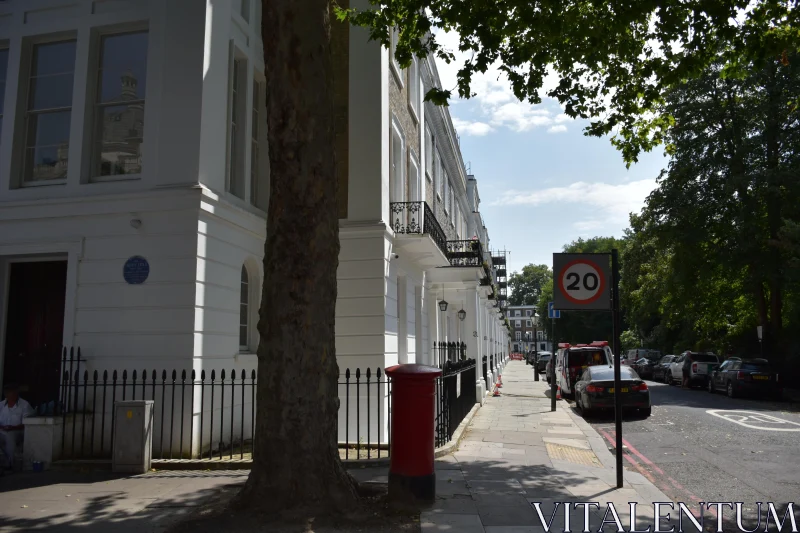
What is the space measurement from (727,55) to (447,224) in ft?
60.7

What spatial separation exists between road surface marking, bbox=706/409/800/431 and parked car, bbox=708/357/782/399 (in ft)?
14.9

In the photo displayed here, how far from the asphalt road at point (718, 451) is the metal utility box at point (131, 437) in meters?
6.89

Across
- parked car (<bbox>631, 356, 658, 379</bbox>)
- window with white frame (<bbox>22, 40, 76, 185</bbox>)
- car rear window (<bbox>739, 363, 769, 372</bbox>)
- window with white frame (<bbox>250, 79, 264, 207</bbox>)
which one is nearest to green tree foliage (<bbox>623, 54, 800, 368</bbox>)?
car rear window (<bbox>739, 363, 769, 372</bbox>)

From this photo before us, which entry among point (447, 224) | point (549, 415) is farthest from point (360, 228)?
point (447, 224)

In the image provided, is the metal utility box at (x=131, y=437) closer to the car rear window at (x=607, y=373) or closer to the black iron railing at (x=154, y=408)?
the black iron railing at (x=154, y=408)

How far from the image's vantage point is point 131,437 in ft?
27.4

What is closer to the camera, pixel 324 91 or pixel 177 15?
pixel 324 91

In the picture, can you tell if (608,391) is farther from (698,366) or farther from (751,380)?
(698,366)

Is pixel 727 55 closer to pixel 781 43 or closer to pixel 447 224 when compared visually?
pixel 781 43

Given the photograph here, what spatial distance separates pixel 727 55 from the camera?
31.7 ft

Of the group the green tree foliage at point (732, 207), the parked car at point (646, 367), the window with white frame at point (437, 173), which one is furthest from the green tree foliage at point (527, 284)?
the window with white frame at point (437, 173)

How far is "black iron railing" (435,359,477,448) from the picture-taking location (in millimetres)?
10180

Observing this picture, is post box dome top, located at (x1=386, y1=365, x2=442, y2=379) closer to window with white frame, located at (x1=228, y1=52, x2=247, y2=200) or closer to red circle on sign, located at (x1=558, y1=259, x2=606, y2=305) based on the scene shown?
red circle on sign, located at (x1=558, y1=259, x2=606, y2=305)

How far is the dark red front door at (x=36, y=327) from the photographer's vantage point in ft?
33.2
